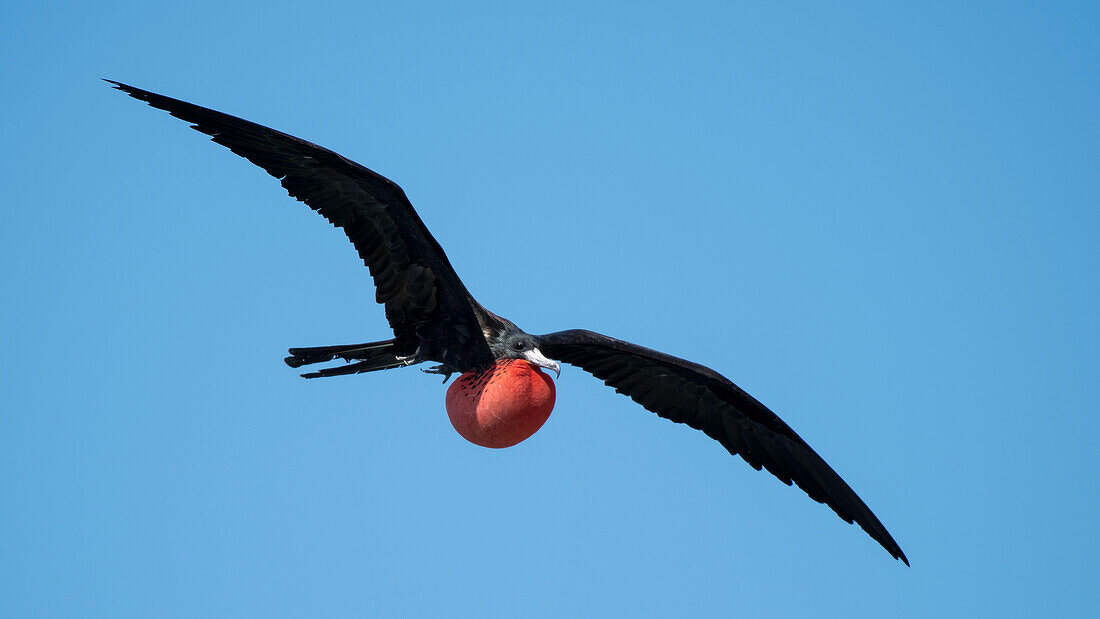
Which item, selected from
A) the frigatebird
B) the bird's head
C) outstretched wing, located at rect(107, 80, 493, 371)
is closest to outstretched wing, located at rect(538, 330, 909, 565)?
the frigatebird

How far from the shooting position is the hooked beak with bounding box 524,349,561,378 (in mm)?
Answer: 8609

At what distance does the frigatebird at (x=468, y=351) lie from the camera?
27.6ft

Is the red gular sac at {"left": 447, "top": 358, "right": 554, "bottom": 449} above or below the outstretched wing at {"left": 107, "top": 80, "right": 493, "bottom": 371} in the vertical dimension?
below

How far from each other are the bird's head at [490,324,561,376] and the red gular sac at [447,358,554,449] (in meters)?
0.15

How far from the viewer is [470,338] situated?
8.97m

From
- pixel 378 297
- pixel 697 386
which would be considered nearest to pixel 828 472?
pixel 697 386

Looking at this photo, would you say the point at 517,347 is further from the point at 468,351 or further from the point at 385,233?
the point at 385,233

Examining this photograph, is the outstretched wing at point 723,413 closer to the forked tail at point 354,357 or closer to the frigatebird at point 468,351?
the frigatebird at point 468,351

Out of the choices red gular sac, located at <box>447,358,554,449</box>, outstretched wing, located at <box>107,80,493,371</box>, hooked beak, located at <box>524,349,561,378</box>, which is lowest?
red gular sac, located at <box>447,358,554,449</box>

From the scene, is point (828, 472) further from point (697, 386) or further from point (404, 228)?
point (404, 228)

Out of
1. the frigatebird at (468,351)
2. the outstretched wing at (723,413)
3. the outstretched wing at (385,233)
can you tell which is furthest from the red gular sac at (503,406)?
the outstretched wing at (723,413)

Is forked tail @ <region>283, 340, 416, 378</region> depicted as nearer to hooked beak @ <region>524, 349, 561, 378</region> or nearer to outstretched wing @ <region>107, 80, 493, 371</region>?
outstretched wing @ <region>107, 80, 493, 371</region>

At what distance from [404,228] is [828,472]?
3433 mm

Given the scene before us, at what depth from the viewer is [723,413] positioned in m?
9.86
